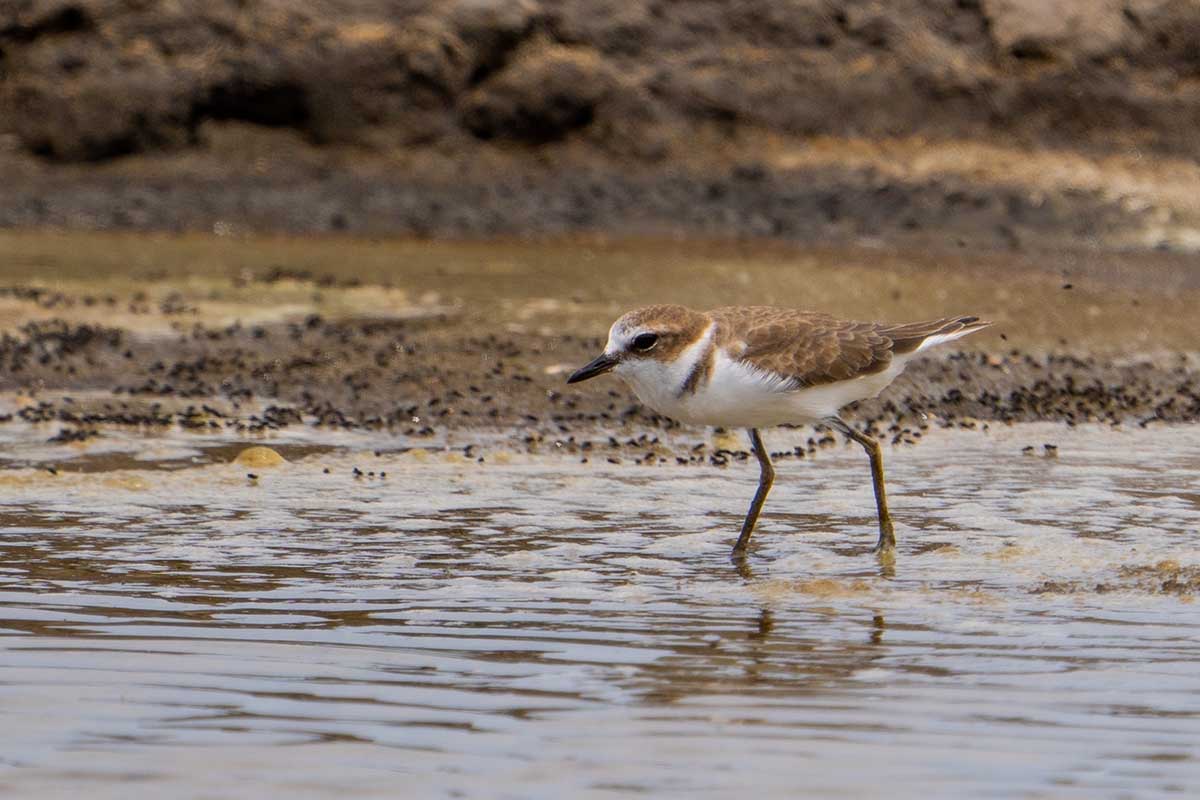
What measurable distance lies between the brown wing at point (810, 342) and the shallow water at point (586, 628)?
2.36 ft

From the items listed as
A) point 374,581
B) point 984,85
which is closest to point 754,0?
point 984,85

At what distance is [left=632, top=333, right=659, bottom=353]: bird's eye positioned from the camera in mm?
6918

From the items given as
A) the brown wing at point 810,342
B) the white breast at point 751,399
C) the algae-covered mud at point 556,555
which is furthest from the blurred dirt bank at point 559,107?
the white breast at point 751,399

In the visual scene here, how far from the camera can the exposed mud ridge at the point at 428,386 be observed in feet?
33.7

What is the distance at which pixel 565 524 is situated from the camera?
7.82 metres

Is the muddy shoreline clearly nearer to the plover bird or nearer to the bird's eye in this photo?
the plover bird

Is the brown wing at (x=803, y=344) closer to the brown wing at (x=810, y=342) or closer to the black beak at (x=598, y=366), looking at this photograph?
the brown wing at (x=810, y=342)

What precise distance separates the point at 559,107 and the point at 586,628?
13.1 metres

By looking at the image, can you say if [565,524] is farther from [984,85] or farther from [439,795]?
[984,85]

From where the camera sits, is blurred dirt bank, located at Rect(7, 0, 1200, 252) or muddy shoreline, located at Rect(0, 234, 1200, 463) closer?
muddy shoreline, located at Rect(0, 234, 1200, 463)

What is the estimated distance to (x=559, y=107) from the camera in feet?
60.8

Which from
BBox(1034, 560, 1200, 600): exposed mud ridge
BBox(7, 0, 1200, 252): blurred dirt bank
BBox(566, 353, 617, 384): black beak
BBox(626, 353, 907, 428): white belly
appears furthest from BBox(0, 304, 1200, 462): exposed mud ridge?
BBox(7, 0, 1200, 252): blurred dirt bank

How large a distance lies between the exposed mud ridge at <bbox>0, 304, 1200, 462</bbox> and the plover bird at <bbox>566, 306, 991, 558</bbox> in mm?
1861

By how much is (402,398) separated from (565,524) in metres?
3.21
